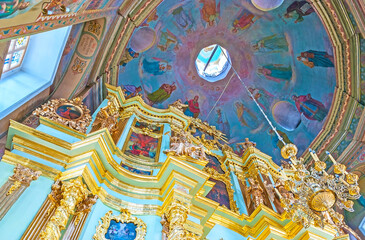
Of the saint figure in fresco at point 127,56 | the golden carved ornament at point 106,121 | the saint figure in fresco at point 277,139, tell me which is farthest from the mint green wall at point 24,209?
Result: the saint figure in fresco at point 277,139

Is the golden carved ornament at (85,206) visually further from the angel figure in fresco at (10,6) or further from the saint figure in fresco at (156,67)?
the saint figure in fresco at (156,67)

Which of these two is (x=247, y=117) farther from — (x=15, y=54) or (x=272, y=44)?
(x=15, y=54)

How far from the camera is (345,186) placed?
574cm

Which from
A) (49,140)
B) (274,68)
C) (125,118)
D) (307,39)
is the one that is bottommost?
(49,140)

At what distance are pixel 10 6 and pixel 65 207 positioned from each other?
3.05m

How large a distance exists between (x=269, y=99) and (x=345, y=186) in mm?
8771

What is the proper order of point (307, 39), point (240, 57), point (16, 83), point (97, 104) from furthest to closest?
point (240, 57) → point (307, 39) → point (97, 104) → point (16, 83)

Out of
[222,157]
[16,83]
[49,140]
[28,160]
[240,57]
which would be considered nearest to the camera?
[28,160]

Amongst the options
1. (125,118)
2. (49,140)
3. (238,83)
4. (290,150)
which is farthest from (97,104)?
(238,83)

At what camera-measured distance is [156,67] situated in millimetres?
14008

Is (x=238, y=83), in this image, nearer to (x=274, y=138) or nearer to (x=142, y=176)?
(x=274, y=138)

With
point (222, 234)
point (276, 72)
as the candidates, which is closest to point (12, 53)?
point (222, 234)

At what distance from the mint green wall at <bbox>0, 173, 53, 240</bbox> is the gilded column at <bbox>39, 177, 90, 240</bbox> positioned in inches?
12.3

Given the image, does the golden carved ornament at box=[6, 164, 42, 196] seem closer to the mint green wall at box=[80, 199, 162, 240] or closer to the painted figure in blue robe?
the mint green wall at box=[80, 199, 162, 240]
